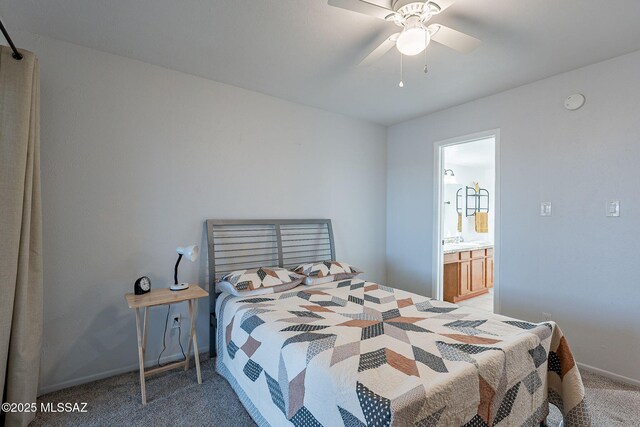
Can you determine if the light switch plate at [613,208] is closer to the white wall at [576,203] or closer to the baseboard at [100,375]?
the white wall at [576,203]

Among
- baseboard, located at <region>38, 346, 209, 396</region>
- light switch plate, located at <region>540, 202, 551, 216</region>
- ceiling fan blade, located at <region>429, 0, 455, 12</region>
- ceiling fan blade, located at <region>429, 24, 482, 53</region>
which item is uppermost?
ceiling fan blade, located at <region>429, 0, 455, 12</region>

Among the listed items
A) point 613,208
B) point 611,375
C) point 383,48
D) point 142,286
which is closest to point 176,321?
point 142,286

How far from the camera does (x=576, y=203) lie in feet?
8.13

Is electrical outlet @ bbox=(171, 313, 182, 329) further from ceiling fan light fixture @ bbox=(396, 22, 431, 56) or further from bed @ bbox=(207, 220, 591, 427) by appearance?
ceiling fan light fixture @ bbox=(396, 22, 431, 56)

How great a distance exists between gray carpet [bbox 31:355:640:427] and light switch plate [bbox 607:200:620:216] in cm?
127

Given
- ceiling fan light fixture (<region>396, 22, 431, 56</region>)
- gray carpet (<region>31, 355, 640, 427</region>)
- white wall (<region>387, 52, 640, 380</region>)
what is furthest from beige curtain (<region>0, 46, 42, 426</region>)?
white wall (<region>387, 52, 640, 380</region>)

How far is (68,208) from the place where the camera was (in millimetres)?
2141

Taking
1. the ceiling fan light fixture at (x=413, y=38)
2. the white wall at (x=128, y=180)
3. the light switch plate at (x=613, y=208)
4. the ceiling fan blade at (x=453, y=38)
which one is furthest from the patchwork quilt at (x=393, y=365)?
the ceiling fan blade at (x=453, y=38)

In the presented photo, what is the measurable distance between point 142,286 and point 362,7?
2275 millimetres

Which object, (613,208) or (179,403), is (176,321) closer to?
(179,403)

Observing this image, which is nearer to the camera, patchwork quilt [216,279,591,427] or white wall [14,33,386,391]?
patchwork quilt [216,279,591,427]

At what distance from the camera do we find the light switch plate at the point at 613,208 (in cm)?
229

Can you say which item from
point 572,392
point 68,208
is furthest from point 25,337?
point 572,392

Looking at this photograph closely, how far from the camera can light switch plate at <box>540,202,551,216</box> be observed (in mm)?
2631
